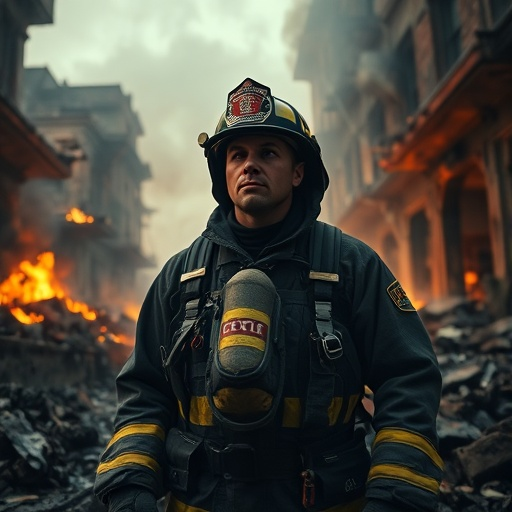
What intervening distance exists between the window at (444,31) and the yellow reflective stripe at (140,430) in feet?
45.0

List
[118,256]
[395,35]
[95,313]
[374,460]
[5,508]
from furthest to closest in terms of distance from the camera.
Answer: [118,256]
[395,35]
[95,313]
[5,508]
[374,460]

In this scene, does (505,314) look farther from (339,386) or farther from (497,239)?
(339,386)

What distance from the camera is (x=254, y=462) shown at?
2.02m

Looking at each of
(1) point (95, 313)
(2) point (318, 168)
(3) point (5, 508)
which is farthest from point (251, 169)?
(1) point (95, 313)

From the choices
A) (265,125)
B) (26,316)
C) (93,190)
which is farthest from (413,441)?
(93,190)

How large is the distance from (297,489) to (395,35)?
17847mm

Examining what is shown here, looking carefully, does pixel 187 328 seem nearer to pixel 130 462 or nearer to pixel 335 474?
pixel 130 462

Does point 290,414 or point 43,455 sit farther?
point 43,455

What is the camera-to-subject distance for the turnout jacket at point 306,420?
1986 millimetres

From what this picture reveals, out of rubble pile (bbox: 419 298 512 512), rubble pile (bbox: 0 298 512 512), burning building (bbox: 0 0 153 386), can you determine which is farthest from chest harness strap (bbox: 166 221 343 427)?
burning building (bbox: 0 0 153 386)

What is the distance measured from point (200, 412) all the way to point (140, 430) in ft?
0.90

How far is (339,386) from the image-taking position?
212 centimetres

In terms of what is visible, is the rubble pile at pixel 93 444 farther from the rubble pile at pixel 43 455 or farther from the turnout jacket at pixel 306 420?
the turnout jacket at pixel 306 420

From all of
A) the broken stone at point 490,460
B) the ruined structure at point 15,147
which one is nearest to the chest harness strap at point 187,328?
the broken stone at point 490,460
